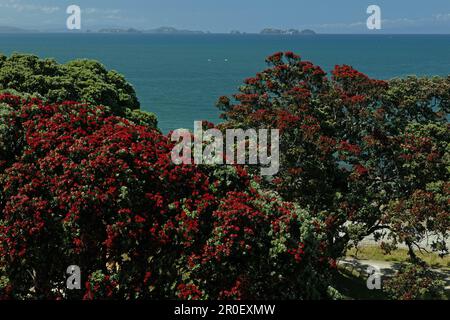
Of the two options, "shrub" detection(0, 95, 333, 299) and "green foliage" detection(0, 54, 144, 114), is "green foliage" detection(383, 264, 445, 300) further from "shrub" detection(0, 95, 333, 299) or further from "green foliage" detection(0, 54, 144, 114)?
"green foliage" detection(0, 54, 144, 114)

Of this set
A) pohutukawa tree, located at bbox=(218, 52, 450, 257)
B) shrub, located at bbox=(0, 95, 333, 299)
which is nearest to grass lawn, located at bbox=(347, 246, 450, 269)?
pohutukawa tree, located at bbox=(218, 52, 450, 257)

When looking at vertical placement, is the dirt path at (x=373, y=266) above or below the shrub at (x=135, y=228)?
below

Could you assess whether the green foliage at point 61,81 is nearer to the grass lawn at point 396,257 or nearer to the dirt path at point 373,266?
the dirt path at point 373,266

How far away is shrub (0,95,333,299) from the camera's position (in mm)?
11172

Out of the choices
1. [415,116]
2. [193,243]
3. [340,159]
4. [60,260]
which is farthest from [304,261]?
[415,116]

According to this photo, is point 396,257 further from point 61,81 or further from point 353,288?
point 61,81

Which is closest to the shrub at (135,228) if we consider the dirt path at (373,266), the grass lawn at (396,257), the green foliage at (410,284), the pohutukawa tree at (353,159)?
the green foliage at (410,284)

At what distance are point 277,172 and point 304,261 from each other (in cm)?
692

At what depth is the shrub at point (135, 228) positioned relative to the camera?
36.7ft

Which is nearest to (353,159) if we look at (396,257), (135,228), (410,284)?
(410,284)

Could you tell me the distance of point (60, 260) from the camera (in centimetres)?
1167

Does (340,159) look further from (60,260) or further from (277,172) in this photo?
Answer: (60,260)

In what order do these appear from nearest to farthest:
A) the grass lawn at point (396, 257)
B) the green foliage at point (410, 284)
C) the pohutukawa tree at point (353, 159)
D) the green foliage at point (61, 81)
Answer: the green foliage at point (410, 284)
the pohutukawa tree at point (353, 159)
the green foliage at point (61, 81)
the grass lawn at point (396, 257)

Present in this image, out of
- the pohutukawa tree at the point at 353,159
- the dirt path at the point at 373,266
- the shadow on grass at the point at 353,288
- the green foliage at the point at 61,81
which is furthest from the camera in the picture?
the dirt path at the point at 373,266
